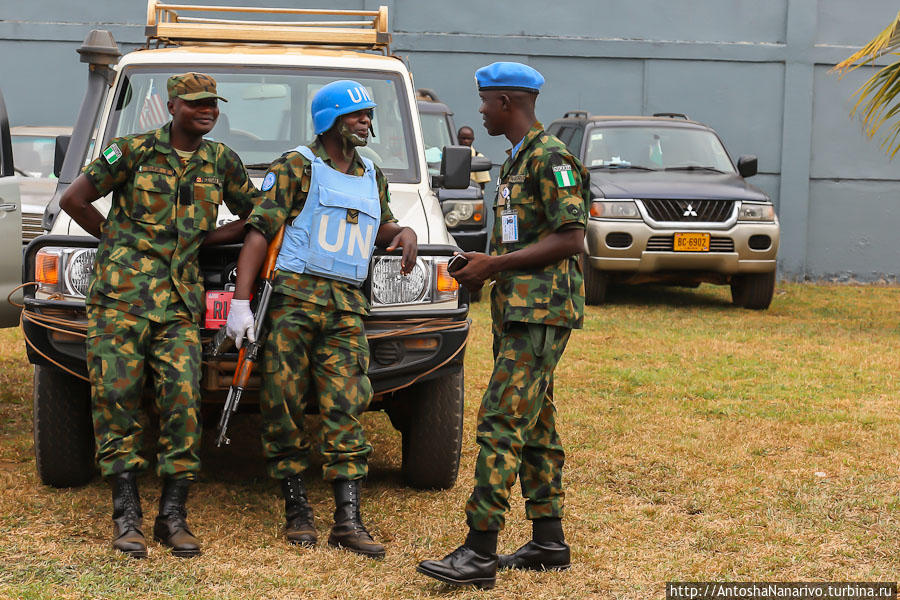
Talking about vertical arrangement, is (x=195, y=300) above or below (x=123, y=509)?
above

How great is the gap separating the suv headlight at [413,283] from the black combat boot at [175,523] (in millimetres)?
1066

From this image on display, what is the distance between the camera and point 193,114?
4.55 m

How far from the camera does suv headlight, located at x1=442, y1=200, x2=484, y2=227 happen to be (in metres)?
11.4

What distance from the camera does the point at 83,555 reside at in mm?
4277

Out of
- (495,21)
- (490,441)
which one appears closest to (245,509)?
(490,441)

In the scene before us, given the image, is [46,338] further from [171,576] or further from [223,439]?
[171,576]

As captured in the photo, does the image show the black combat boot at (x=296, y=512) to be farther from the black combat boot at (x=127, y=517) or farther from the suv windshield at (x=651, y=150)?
the suv windshield at (x=651, y=150)

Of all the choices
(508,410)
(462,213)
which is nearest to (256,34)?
(508,410)

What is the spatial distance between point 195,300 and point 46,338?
683 millimetres

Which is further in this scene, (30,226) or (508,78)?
(30,226)

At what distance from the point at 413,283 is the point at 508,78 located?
3.59 feet

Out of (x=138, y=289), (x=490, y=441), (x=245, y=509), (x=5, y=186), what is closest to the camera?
(x=490, y=441)

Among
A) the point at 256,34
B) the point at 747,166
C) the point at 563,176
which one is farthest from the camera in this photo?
→ the point at 747,166

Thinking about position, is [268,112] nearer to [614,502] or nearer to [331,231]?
[331,231]
